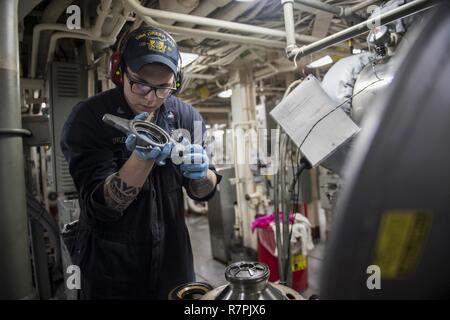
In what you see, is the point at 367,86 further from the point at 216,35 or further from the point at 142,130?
the point at 216,35

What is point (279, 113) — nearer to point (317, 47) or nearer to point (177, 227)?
point (317, 47)

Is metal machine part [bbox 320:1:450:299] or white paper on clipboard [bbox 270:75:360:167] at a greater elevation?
white paper on clipboard [bbox 270:75:360:167]

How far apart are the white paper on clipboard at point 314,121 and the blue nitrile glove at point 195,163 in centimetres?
47

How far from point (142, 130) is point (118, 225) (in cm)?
44

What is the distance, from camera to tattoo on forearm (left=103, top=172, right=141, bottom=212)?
0.96 m

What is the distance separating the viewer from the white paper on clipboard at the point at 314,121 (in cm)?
115

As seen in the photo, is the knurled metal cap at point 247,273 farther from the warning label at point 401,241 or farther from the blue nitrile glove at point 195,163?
the blue nitrile glove at point 195,163

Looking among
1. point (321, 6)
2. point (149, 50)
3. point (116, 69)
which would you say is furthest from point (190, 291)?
point (321, 6)

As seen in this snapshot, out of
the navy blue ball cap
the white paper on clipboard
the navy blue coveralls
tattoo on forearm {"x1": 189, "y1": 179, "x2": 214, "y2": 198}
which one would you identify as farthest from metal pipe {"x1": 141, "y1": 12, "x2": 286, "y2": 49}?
tattoo on forearm {"x1": 189, "y1": 179, "x2": 214, "y2": 198}

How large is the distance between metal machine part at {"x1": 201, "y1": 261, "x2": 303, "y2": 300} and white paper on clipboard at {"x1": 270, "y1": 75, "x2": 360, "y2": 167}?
704 millimetres

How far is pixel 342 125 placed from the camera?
1.14m

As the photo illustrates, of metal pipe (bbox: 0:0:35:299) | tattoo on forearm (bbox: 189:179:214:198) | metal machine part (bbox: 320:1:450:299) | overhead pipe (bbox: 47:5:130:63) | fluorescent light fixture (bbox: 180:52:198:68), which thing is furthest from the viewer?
fluorescent light fixture (bbox: 180:52:198:68)

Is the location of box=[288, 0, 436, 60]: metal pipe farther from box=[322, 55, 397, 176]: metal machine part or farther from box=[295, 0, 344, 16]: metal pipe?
box=[295, 0, 344, 16]: metal pipe

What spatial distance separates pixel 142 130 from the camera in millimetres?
912
